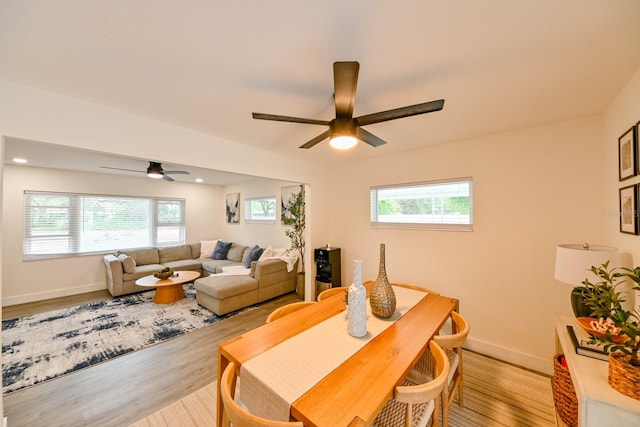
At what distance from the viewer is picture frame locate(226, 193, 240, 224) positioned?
616cm

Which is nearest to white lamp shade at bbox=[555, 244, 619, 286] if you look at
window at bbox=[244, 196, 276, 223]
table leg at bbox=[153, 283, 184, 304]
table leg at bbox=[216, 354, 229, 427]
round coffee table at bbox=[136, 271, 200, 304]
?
table leg at bbox=[216, 354, 229, 427]

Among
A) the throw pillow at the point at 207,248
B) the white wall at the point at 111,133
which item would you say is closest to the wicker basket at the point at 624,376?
the white wall at the point at 111,133

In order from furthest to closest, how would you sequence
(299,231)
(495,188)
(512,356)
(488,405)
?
1. (299,231)
2. (495,188)
3. (512,356)
4. (488,405)

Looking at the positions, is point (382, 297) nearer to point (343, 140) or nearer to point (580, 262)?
point (343, 140)

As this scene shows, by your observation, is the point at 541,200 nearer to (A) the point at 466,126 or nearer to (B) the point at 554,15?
(A) the point at 466,126

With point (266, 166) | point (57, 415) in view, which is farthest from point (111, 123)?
point (57, 415)

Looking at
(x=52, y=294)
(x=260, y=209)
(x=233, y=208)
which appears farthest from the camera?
(x=233, y=208)

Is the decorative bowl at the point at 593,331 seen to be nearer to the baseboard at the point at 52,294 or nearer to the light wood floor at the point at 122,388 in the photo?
the light wood floor at the point at 122,388

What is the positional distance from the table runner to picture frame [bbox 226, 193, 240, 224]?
17.0ft

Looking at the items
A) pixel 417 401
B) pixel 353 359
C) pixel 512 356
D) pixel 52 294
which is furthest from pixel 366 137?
pixel 52 294

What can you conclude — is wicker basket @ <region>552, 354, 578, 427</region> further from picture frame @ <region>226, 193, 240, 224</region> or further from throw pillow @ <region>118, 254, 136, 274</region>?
picture frame @ <region>226, 193, 240, 224</region>

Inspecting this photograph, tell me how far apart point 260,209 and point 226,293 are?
252 cm

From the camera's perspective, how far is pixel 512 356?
2.38m

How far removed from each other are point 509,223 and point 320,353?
2416 mm
